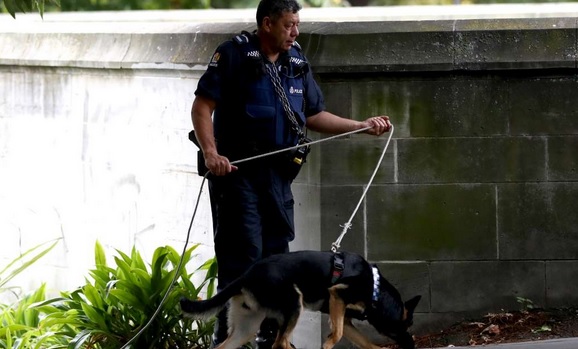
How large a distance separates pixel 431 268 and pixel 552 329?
875 mm

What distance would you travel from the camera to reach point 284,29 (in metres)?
6.36

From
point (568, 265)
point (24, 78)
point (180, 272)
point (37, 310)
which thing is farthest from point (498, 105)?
point (24, 78)

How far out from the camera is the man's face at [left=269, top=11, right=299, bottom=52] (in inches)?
250

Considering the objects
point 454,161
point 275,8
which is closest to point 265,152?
point 275,8

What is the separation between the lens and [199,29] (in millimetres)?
8250

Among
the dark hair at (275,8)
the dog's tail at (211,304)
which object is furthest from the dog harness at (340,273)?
the dark hair at (275,8)

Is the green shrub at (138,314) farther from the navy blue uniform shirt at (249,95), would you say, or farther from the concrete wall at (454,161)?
the navy blue uniform shirt at (249,95)

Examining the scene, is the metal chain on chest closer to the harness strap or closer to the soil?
the harness strap

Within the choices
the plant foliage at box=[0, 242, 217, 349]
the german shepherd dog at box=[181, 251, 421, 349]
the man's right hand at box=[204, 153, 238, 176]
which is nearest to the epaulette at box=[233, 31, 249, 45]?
the man's right hand at box=[204, 153, 238, 176]

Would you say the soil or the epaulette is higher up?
the epaulette

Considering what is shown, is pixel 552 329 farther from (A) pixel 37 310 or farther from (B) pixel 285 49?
(A) pixel 37 310

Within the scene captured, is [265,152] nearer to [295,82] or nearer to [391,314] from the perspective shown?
[295,82]

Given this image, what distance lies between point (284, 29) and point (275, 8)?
0.42ft

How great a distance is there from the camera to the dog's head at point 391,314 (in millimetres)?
6219
